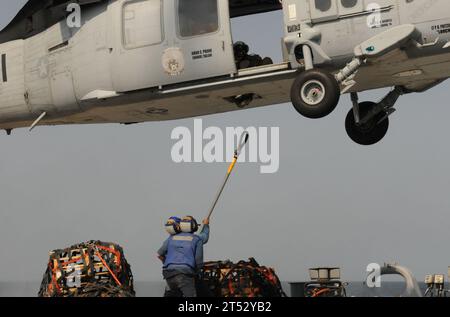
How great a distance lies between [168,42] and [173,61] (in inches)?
15.1

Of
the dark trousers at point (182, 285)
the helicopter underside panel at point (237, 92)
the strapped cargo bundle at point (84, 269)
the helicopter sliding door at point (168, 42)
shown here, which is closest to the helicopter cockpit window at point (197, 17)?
the helicopter sliding door at point (168, 42)

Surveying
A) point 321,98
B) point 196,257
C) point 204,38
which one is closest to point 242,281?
point 196,257

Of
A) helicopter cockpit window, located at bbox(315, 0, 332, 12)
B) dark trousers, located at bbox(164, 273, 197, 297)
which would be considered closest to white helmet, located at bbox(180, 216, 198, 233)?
dark trousers, located at bbox(164, 273, 197, 297)

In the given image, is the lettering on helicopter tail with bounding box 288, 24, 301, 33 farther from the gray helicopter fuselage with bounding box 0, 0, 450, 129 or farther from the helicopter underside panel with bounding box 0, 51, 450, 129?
the helicopter underside panel with bounding box 0, 51, 450, 129

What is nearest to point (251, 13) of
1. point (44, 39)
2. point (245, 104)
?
point (245, 104)

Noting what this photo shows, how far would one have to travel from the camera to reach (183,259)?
1323cm

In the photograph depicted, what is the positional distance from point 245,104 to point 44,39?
4.73 m

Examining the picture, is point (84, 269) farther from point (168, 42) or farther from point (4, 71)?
point (4, 71)

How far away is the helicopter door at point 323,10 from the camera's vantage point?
677 inches

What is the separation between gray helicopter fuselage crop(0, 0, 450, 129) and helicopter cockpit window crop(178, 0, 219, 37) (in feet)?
0.06

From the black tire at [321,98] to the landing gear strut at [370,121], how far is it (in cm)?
316

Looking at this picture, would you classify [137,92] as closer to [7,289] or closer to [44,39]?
[44,39]

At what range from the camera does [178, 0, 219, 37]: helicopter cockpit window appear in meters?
17.9

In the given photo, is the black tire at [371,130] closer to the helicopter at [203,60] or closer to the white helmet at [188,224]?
the helicopter at [203,60]
